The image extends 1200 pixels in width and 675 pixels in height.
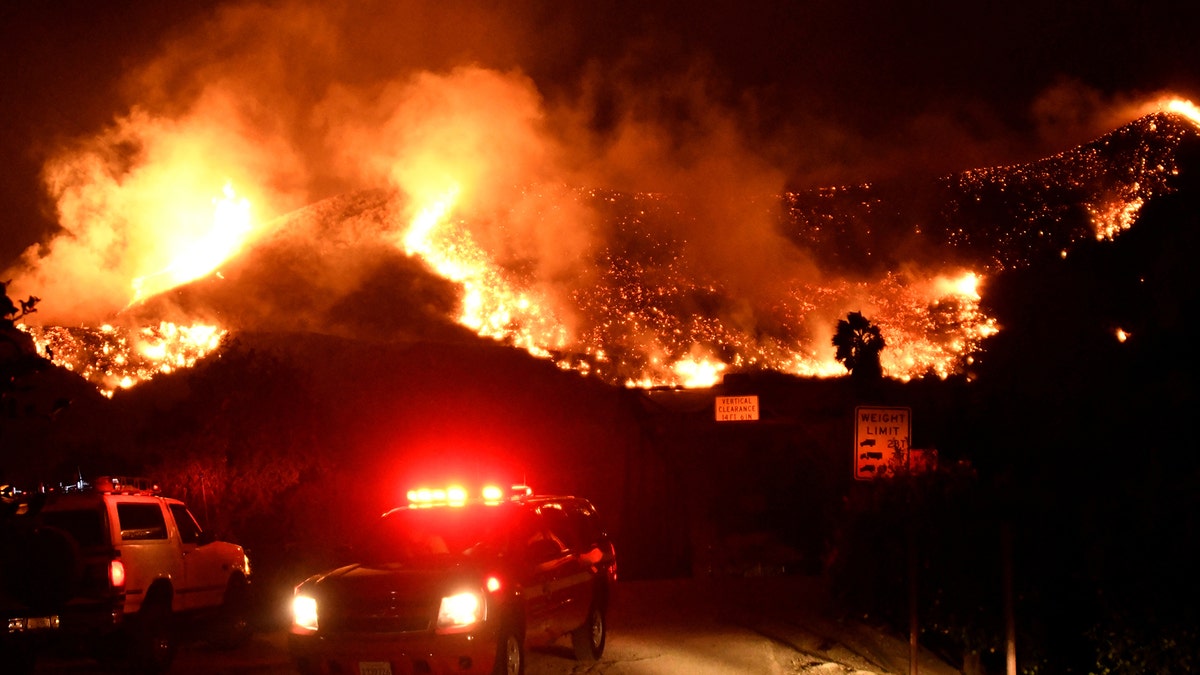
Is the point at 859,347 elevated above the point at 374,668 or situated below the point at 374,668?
above

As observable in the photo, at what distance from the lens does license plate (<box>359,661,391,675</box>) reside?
8.75 meters

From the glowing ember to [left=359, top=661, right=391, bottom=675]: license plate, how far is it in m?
38.4

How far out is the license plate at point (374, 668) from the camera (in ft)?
28.7

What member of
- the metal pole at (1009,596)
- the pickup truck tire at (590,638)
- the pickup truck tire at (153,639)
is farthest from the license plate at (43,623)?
the metal pole at (1009,596)

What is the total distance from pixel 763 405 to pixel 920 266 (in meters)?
42.2

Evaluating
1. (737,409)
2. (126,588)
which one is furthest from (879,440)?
(737,409)

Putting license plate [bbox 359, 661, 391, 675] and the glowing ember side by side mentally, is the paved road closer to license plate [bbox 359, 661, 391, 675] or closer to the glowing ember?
license plate [bbox 359, 661, 391, 675]

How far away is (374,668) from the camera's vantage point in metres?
8.78

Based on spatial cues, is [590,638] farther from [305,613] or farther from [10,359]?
[10,359]

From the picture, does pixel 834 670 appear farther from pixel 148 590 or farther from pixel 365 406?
pixel 365 406

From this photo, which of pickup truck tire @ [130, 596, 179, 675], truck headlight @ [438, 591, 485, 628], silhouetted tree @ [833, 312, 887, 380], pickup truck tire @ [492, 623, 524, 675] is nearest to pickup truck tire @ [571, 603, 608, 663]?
pickup truck tire @ [492, 623, 524, 675]

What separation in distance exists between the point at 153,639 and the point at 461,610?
4115 millimetres

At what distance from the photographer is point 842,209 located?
239 feet

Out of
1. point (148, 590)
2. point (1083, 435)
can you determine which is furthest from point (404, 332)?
point (1083, 435)
